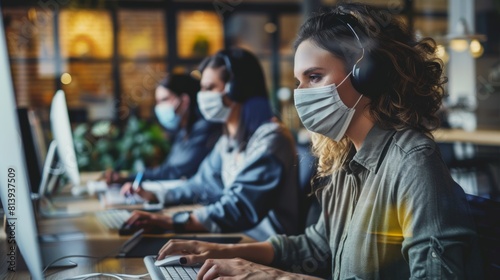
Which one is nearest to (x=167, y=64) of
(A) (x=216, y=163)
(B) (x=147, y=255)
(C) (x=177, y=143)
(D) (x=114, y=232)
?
(C) (x=177, y=143)

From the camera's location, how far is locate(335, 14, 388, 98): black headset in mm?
1212

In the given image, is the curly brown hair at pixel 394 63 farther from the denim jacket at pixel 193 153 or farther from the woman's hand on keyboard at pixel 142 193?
the denim jacket at pixel 193 153

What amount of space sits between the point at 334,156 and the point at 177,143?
7.09 feet

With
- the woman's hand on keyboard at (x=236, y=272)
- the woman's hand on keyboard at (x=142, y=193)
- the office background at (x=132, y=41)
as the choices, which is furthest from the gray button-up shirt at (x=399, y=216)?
the office background at (x=132, y=41)

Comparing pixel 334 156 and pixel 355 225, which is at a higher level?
pixel 334 156

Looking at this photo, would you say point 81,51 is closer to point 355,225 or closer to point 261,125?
point 261,125

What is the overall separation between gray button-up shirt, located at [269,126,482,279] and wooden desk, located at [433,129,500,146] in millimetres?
3269

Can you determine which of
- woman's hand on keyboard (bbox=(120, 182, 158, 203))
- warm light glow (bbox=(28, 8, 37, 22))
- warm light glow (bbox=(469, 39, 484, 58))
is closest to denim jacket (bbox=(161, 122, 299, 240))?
woman's hand on keyboard (bbox=(120, 182, 158, 203))

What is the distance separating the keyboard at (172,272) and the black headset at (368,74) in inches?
18.5

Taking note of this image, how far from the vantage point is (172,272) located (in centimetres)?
128

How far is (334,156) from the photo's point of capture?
1406 millimetres

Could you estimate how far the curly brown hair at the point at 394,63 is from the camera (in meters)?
1.23

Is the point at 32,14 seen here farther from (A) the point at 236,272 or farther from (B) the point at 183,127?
(A) the point at 236,272

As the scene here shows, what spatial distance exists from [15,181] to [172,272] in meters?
0.35
